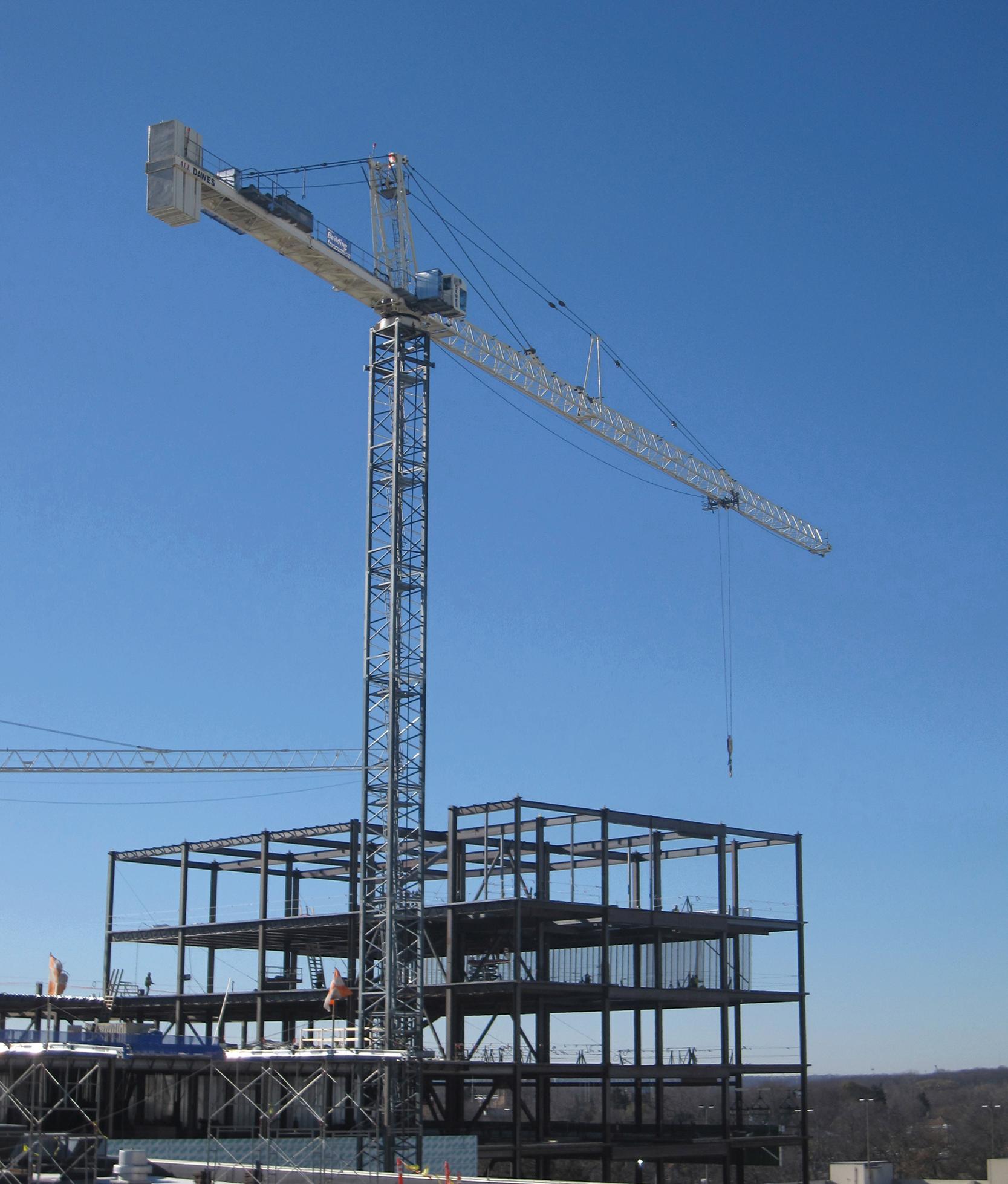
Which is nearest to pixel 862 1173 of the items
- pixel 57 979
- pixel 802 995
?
pixel 802 995

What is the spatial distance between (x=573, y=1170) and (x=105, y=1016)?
32.9m

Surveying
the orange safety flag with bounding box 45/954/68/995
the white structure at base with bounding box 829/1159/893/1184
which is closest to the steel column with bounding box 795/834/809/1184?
the white structure at base with bounding box 829/1159/893/1184

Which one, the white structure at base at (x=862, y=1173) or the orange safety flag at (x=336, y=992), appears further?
the white structure at base at (x=862, y=1173)

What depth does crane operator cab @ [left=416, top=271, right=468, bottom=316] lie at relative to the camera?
273 ft

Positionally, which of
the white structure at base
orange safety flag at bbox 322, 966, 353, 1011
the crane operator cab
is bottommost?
the white structure at base

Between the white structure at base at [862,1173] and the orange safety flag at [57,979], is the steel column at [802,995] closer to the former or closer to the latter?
the white structure at base at [862,1173]

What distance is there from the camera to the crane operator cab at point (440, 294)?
8331cm

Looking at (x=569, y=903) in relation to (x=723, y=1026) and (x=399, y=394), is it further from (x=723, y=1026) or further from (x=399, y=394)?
(x=399, y=394)

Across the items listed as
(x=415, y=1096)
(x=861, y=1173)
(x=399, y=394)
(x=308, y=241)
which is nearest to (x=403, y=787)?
(x=415, y=1096)

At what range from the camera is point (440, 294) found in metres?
83.2

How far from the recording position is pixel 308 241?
7900 centimetres

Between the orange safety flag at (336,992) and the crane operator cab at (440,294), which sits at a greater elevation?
the crane operator cab at (440,294)

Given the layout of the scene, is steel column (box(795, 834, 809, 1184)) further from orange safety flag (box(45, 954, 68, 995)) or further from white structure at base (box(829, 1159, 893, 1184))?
orange safety flag (box(45, 954, 68, 995))

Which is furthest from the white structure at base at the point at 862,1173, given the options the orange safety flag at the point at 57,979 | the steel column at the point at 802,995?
the orange safety flag at the point at 57,979
